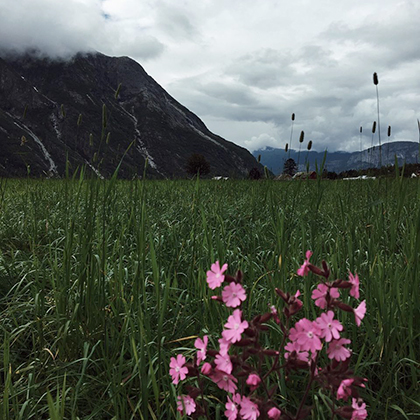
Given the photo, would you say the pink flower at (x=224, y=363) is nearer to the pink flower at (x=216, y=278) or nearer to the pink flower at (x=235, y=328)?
the pink flower at (x=235, y=328)

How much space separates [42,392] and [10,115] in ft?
744

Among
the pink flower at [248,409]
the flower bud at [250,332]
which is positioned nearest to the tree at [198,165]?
the flower bud at [250,332]

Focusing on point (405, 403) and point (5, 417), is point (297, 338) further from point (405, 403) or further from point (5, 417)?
point (5, 417)

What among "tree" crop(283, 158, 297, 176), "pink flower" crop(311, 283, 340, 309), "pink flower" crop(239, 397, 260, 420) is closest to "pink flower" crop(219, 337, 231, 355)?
"pink flower" crop(239, 397, 260, 420)

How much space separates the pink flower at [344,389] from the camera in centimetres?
83

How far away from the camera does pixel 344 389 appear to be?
84cm

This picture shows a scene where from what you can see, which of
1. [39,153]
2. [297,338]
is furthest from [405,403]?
[39,153]

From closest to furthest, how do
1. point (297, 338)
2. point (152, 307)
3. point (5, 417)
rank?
point (297, 338)
point (5, 417)
point (152, 307)

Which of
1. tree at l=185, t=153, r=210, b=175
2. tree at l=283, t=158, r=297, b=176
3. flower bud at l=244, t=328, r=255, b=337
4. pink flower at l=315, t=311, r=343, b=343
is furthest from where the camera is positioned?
tree at l=185, t=153, r=210, b=175

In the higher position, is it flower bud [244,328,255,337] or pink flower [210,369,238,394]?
flower bud [244,328,255,337]

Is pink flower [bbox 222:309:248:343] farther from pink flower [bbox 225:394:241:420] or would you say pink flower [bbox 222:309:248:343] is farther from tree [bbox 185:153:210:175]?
tree [bbox 185:153:210:175]

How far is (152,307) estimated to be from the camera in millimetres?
2092

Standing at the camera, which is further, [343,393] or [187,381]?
[187,381]

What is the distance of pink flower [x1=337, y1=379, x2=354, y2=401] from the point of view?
2.74 feet
